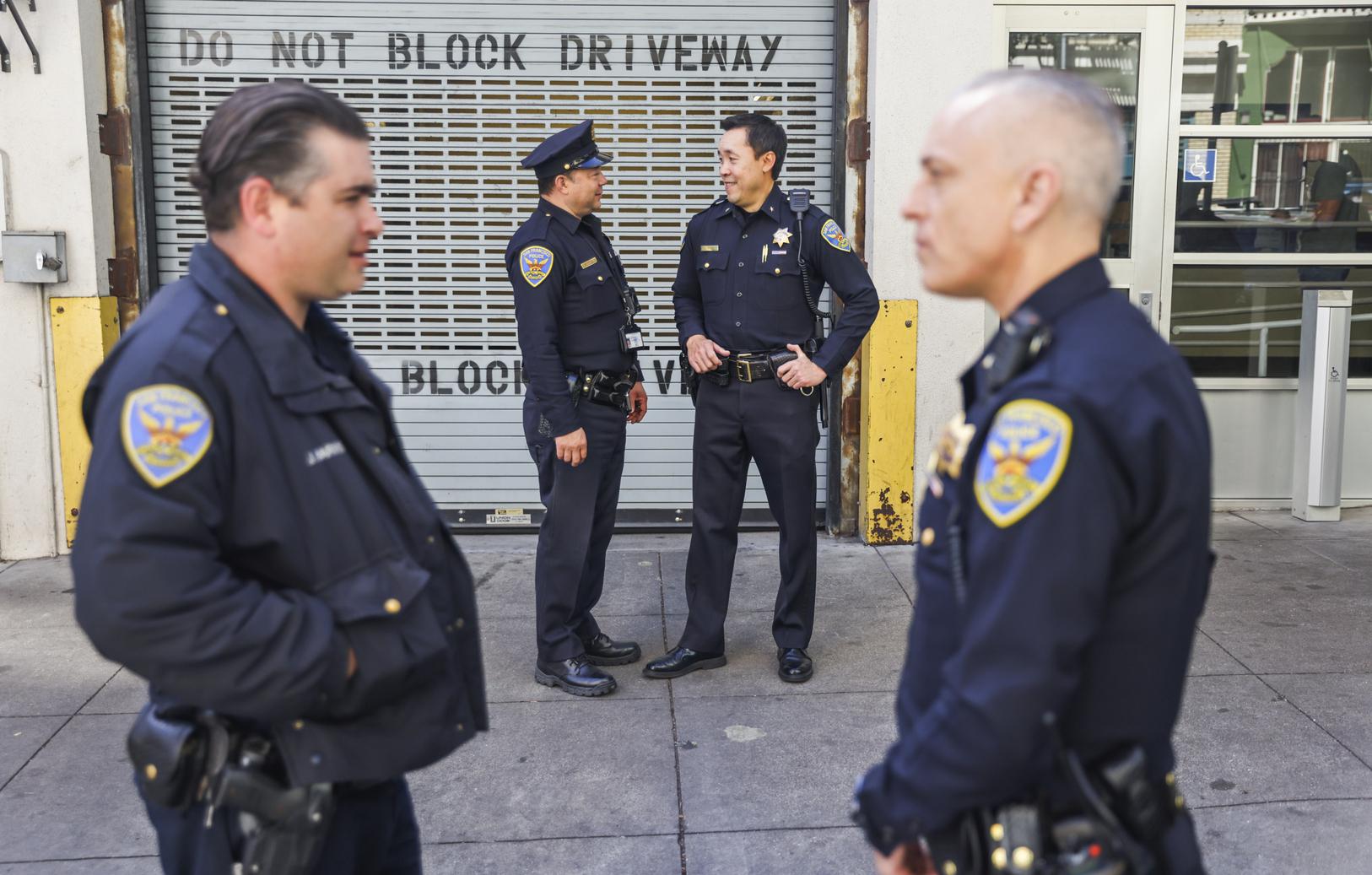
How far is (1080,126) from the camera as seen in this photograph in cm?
152

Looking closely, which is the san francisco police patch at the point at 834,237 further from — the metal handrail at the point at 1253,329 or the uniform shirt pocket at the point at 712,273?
the metal handrail at the point at 1253,329

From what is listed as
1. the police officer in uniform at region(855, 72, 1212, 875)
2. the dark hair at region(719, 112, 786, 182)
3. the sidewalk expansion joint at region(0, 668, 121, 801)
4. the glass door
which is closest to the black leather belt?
the dark hair at region(719, 112, 786, 182)

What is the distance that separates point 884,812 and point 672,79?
18.2 feet

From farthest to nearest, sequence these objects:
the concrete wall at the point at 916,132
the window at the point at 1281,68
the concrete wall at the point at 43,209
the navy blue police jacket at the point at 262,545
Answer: the window at the point at 1281,68, the concrete wall at the point at 916,132, the concrete wall at the point at 43,209, the navy blue police jacket at the point at 262,545

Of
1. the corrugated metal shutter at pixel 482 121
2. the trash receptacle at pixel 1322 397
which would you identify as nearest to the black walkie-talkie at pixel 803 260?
the corrugated metal shutter at pixel 482 121

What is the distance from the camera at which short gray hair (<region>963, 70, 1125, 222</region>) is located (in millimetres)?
1515

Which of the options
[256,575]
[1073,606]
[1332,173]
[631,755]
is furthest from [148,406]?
[1332,173]

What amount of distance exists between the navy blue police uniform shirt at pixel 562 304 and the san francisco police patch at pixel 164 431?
111 inches

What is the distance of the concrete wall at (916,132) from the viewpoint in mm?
6148

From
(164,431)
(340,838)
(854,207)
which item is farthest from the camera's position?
(854,207)

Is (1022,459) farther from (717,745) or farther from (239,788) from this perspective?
(717,745)

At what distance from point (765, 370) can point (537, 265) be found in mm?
967

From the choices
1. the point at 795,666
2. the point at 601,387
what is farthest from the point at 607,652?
the point at 601,387

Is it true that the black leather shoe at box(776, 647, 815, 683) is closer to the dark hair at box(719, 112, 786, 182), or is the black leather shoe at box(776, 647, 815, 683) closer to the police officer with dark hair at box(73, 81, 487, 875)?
the dark hair at box(719, 112, 786, 182)
